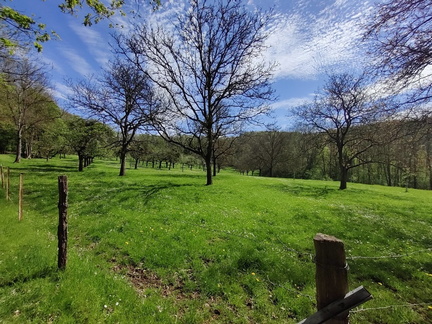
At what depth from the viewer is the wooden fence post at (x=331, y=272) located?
232cm

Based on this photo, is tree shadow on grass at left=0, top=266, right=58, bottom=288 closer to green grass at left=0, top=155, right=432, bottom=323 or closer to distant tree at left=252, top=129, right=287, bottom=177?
green grass at left=0, top=155, right=432, bottom=323

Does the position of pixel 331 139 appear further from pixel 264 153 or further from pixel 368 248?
pixel 264 153

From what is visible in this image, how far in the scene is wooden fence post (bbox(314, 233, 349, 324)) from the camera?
91.4 inches

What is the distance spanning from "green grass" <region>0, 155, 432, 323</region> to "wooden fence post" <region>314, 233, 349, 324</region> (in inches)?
97.3

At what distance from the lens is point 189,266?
602 centimetres

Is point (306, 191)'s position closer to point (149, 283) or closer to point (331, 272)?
point (149, 283)

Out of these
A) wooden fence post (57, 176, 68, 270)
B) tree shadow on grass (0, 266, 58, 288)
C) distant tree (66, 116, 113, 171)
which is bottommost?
tree shadow on grass (0, 266, 58, 288)

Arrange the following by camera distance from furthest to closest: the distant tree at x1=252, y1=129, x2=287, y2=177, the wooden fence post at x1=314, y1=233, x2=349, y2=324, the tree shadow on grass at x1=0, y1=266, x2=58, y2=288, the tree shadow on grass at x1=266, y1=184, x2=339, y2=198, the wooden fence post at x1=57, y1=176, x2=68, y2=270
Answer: the distant tree at x1=252, y1=129, x2=287, y2=177 < the tree shadow on grass at x1=266, y1=184, x2=339, y2=198 < the wooden fence post at x1=57, y1=176, x2=68, y2=270 < the tree shadow on grass at x1=0, y1=266, x2=58, y2=288 < the wooden fence post at x1=314, y1=233, x2=349, y2=324

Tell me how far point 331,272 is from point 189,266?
4.60 meters

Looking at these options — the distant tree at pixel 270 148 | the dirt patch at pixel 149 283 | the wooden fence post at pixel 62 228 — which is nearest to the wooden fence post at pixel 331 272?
the dirt patch at pixel 149 283

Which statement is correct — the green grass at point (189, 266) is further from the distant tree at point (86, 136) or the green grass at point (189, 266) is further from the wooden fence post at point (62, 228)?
the distant tree at point (86, 136)

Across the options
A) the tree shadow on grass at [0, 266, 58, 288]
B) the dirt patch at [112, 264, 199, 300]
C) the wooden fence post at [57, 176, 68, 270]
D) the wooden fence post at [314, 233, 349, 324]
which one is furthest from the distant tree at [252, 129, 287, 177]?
the wooden fence post at [314, 233, 349, 324]

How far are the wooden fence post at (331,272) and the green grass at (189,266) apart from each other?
2.47 meters

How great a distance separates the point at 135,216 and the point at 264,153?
5941 cm
